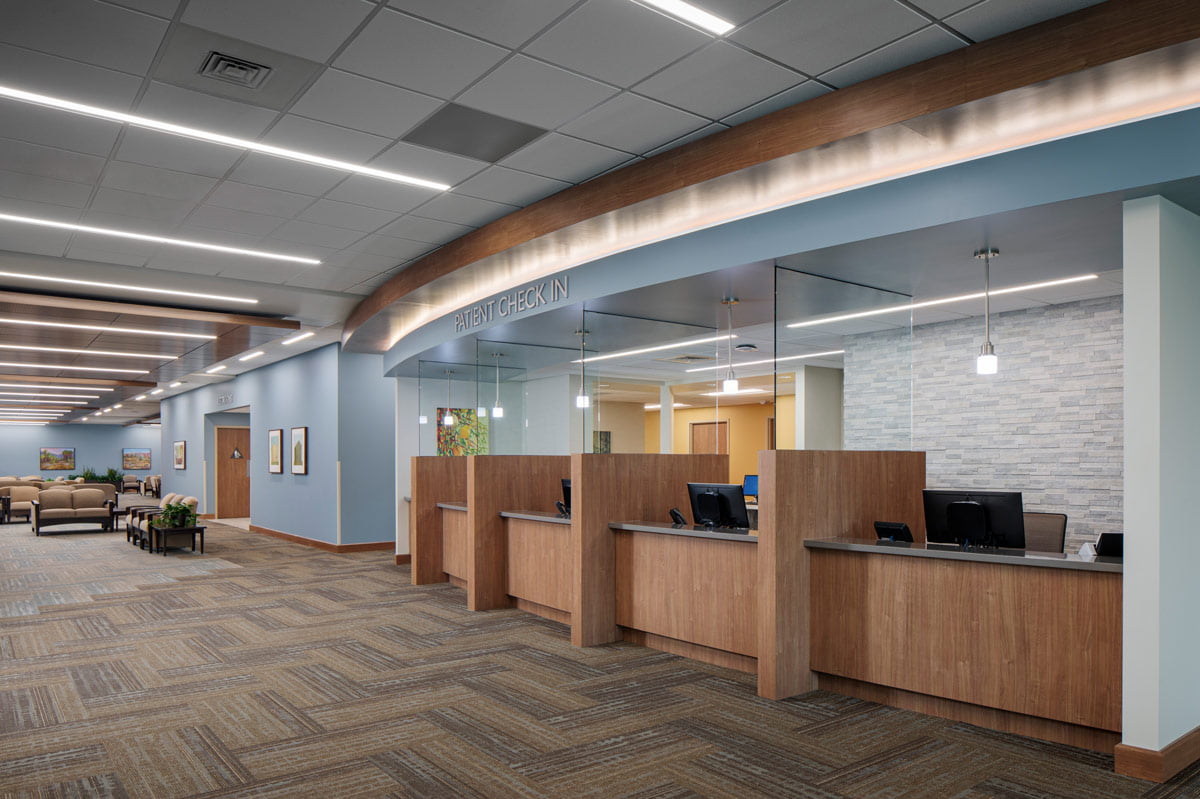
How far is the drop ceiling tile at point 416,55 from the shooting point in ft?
11.7

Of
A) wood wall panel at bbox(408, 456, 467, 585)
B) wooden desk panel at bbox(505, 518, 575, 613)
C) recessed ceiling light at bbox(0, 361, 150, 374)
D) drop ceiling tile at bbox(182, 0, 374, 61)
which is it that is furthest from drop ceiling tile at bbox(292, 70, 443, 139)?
recessed ceiling light at bbox(0, 361, 150, 374)

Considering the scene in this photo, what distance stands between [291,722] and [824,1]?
14.7 feet

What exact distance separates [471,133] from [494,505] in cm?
391

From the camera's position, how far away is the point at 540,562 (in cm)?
706

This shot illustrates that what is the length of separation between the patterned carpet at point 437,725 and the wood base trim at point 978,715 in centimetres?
8

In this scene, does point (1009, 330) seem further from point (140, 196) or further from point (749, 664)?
point (140, 196)

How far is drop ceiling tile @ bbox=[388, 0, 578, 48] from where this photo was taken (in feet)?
11.0

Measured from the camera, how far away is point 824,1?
3312mm

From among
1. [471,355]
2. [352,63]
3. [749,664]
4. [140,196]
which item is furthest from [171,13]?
[471,355]

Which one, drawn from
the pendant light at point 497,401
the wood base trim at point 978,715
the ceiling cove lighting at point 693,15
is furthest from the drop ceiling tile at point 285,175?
the wood base trim at point 978,715

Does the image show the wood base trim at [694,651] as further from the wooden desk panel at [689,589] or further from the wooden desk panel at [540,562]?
the wooden desk panel at [540,562]

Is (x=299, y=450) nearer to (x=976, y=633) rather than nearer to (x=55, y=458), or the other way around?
(x=976, y=633)

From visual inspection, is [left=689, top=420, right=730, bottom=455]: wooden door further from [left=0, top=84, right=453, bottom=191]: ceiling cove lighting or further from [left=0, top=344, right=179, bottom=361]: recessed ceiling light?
[left=0, top=344, right=179, bottom=361]: recessed ceiling light

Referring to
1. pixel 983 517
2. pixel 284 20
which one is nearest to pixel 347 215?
pixel 284 20
